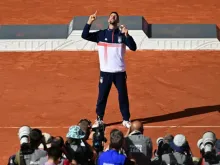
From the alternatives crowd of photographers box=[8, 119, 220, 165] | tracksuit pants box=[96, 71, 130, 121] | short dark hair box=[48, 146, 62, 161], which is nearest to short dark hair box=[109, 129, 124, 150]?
crowd of photographers box=[8, 119, 220, 165]

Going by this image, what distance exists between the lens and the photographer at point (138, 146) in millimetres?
12109

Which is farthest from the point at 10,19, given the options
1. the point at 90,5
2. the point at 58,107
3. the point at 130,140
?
the point at 130,140

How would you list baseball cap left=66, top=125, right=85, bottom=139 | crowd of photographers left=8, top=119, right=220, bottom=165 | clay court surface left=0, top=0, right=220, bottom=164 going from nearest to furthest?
crowd of photographers left=8, top=119, right=220, bottom=165 → baseball cap left=66, top=125, right=85, bottom=139 → clay court surface left=0, top=0, right=220, bottom=164

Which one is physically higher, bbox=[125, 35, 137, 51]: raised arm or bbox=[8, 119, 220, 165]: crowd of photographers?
bbox=[125, 35, 137, 51]: raised arm

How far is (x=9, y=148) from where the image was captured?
15.6m

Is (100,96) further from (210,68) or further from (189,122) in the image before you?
(210,68)

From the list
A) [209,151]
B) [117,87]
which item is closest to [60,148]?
[209,151]

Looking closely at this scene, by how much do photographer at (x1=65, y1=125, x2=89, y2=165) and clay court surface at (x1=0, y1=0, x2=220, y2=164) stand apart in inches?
128

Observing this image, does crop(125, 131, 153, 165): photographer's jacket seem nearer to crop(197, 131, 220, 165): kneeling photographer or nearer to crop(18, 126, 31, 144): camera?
crop(197, 131, 220, 165): kneeling photographer

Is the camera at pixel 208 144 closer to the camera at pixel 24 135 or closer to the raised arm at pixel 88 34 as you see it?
the camera at pixel 24 135

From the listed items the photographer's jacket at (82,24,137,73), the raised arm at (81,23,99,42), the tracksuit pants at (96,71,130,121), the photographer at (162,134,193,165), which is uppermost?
the raised arm at (81,23,99,42)

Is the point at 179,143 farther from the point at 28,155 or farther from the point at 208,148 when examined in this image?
the point at 28,155

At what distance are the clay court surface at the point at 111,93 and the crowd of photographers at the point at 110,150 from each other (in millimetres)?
3011

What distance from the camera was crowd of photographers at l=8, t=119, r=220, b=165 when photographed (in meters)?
11.3
